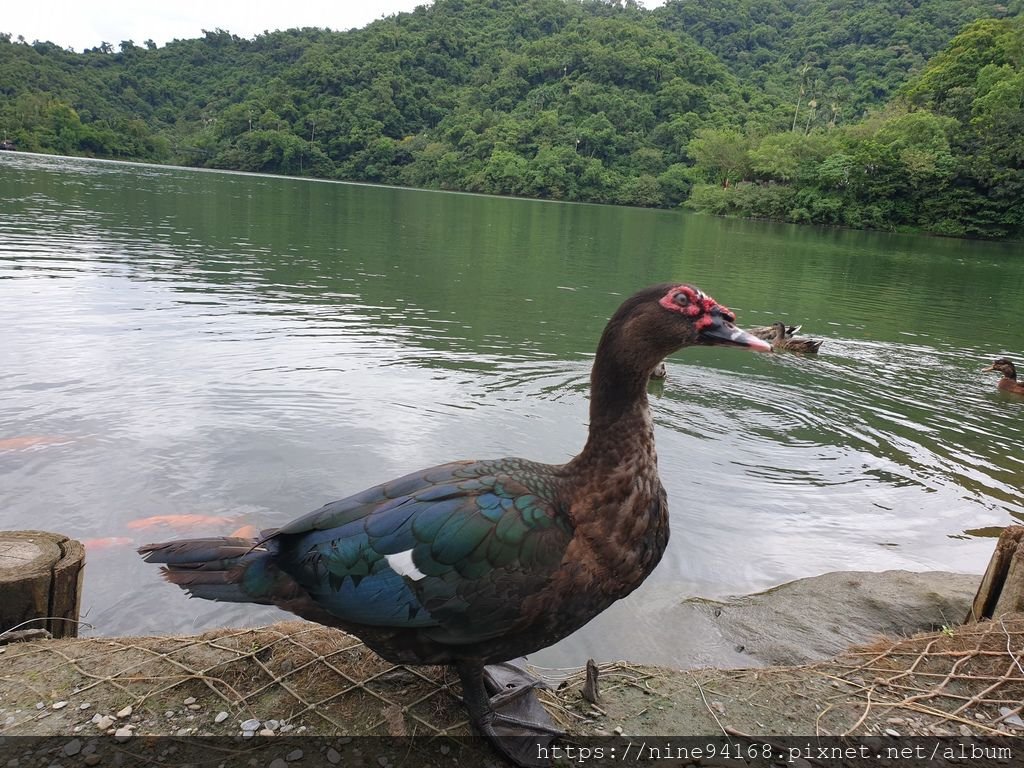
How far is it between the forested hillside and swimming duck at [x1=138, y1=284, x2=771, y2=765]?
64.2 metres

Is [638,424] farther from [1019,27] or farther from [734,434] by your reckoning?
[1019,27]

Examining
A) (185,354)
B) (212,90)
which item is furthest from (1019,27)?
(212,90)

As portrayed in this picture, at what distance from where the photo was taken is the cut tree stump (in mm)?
3869

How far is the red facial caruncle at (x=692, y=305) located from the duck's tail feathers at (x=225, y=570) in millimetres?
2011

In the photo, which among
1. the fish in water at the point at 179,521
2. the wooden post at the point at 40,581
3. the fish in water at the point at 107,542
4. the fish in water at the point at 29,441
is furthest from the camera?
the fish in water at the point at 29,441

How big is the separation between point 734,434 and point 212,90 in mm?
154310

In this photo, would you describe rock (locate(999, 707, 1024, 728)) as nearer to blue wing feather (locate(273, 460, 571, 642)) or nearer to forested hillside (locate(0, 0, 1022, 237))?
blue wing feather (locate(273, 460, 571, 642))

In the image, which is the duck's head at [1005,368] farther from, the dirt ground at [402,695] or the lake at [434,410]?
the dirt ground at [402,695]

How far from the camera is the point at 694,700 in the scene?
10.6 ft

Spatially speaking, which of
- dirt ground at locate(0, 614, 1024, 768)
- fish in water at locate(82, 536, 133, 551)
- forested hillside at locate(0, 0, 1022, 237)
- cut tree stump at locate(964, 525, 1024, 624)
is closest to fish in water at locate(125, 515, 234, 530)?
fish in water at locate(82, 536, 133, 551)

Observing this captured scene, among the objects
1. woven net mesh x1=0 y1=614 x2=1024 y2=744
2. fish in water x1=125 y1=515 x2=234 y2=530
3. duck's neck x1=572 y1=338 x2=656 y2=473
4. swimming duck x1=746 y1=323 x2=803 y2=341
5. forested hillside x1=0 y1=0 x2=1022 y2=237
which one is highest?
forested hillside x1=0 y1=0 x2=1022 y2=237

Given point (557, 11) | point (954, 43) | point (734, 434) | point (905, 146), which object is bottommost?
point (734, 434)

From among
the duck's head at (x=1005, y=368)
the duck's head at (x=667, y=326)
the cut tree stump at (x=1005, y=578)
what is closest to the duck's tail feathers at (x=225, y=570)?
the duck's head at (x=667, y=326)

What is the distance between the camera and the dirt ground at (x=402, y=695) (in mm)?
2789
